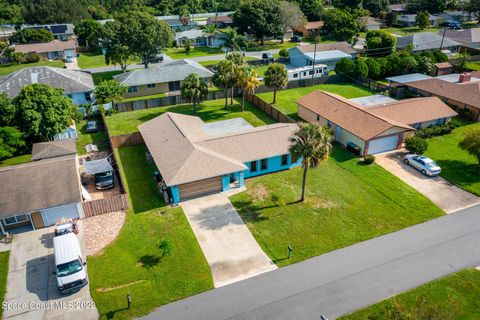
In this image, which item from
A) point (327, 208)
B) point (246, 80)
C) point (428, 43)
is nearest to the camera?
point (327, 208)

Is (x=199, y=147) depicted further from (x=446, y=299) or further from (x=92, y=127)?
(x=446, y=299)

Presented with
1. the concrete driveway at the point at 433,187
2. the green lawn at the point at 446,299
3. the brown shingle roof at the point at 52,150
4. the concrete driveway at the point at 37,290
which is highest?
the brown shingle roof at the point at 52,150

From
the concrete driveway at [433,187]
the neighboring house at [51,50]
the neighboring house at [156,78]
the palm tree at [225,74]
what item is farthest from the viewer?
the neighboring house at [51,50]

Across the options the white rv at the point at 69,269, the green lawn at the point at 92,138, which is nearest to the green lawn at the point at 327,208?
the white rv at the point at 69,269

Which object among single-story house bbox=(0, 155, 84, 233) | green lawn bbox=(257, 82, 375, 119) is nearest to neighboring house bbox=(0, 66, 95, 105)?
single-story house bbox=(0, 155, 84, 233)

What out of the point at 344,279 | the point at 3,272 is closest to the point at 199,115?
the point at 3,272

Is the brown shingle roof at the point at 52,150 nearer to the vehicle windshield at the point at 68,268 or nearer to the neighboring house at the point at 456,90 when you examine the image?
the vehicle windshield at the point at 68,268

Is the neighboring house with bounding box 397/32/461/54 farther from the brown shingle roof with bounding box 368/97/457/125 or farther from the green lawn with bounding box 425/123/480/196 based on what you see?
the green lawn with bounding box 425/123/480/196

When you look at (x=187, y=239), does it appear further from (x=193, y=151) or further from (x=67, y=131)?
(x=67, y=131)
